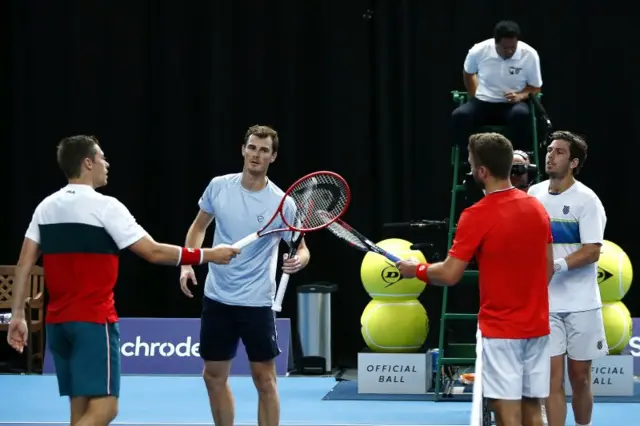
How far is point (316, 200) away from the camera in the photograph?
255 inches

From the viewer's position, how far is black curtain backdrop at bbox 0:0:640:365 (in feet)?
35.4

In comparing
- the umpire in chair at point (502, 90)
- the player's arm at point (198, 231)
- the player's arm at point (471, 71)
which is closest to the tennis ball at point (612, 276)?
the umpire in chair at point (502, 90)

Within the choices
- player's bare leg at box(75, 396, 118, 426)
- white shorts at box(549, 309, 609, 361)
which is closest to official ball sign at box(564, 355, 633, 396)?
white shorts at box(549, 309, 609, 361)

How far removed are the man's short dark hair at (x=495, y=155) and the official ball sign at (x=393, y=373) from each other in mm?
4421

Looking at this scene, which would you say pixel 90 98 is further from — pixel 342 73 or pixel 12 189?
pixel 342 73

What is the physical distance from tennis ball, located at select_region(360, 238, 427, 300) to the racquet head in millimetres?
2985

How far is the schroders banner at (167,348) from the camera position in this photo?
34.9 ft

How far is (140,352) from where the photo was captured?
35.3 ft

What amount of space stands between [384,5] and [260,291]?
5378 millimetres

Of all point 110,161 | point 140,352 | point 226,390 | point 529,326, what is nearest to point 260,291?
point 226,390

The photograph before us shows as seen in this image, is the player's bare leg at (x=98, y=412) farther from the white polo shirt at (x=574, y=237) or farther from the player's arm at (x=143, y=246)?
the white polo shirt at (x=574, y=237)

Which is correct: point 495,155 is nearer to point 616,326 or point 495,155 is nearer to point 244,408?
point 244,408

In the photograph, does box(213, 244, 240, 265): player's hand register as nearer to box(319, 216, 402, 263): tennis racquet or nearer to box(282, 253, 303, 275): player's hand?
box(282, 253, 303, 275): player's hand

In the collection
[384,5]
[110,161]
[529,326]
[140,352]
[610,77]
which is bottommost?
[140,352]
